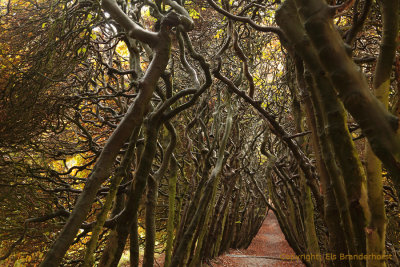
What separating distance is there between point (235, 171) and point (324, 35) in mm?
6757

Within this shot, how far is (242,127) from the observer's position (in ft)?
31.3

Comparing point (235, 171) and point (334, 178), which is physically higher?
point (235, 171)

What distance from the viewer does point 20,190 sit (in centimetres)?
388

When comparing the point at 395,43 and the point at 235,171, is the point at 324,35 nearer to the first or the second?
the point at 395,43

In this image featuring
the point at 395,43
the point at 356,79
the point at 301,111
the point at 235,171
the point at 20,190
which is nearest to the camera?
the point at 356,79

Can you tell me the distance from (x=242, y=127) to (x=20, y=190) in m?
7.13

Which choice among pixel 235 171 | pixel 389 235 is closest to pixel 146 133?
pixel 235 171

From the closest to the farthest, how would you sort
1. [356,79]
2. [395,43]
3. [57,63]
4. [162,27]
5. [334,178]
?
[356,79] → [395,43] → [334,178] → [162,27] → [57,63]

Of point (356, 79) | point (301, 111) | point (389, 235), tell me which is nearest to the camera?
point (356, 79)

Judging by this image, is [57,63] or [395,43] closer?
[395,43]

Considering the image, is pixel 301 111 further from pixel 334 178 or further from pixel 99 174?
pixel 99 174

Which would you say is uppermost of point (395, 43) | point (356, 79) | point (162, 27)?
point (162, 27)

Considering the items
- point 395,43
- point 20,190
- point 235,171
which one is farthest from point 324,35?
point 235,171

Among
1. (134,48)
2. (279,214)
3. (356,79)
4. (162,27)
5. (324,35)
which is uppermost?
(134,48)
